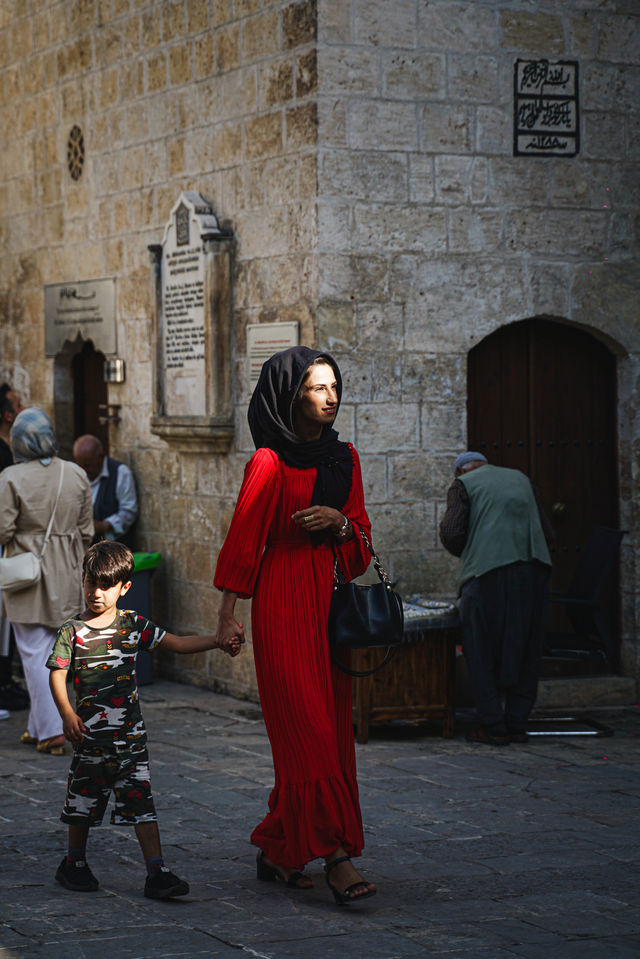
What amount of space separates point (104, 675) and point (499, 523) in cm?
338

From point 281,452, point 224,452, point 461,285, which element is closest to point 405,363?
point 461,285

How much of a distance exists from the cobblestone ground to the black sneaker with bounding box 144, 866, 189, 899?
0.15ft

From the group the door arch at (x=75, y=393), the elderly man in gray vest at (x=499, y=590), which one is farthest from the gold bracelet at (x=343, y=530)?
the door arch at (x=75, y=393)

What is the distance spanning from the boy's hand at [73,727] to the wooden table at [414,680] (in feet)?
9.99

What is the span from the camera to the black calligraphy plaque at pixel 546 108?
884cm

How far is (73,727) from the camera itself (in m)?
4.86

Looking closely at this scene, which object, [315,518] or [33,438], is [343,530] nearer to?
[315,518]

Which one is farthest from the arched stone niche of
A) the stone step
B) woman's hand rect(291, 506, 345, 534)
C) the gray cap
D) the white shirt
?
woman's hand rect(291, 506, 345, 534)

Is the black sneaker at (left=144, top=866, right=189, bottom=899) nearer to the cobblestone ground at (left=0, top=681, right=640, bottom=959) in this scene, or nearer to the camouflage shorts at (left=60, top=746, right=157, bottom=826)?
the cobblestone ground at (left=0, top=681, right=640, bottom=959)

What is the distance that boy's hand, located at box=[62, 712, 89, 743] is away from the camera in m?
4.84

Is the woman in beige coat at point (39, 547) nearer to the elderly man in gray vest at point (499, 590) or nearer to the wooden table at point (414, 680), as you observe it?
the wooden table at point (414, 680)

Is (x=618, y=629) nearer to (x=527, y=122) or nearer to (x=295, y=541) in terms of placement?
(x=527, y=122)

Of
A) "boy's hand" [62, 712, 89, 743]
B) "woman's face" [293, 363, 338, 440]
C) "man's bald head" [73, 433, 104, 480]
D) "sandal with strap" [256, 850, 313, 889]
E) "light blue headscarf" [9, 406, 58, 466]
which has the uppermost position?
"woman's face" [293, 363, 338, 440]

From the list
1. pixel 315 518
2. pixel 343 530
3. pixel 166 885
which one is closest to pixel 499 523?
pixel 343 530
